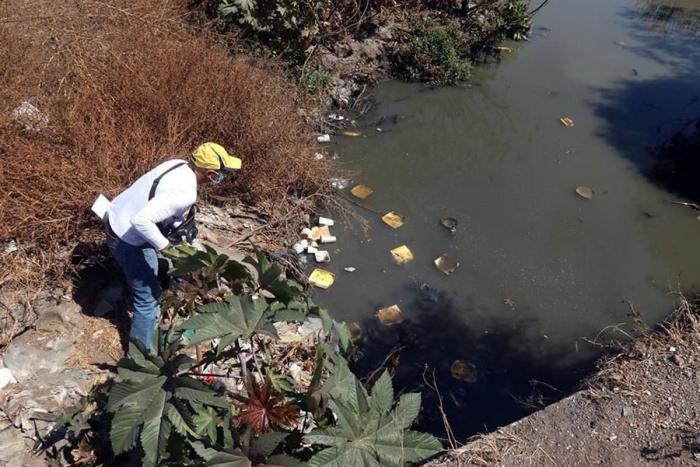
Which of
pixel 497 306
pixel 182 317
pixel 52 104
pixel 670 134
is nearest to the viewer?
pixel 182 317

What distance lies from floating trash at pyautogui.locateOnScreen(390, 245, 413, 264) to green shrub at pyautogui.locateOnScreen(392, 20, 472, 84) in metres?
3.58

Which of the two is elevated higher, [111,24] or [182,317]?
[111,24]

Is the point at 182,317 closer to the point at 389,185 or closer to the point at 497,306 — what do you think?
the point at 497,306

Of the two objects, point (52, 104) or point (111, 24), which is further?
point (111, 24)

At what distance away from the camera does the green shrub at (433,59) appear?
745cm

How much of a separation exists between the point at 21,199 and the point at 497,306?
384 centimetres

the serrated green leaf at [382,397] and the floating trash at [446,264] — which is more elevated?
the serrated green leaf at [382,397]

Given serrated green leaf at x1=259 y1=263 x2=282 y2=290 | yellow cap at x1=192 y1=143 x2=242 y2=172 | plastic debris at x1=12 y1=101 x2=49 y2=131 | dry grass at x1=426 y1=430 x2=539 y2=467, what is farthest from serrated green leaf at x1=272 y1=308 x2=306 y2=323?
plastic debris at x1=12 y1=101 x2=49 y2=131

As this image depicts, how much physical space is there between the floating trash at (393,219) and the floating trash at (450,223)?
0.42m

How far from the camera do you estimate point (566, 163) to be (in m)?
6.06

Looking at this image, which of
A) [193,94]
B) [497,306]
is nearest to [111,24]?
[193,94]

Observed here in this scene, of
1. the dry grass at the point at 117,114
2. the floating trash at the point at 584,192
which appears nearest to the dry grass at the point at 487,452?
the dry grass at the point at 117,114

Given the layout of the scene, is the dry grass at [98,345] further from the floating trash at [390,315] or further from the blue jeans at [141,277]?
the floating trash at [390,315]

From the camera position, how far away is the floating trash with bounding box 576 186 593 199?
5.62 m
